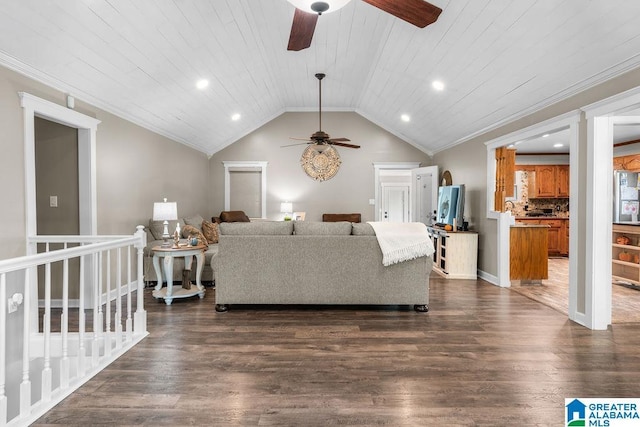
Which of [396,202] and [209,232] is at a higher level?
[396,202]

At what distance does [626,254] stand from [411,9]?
4936 mm

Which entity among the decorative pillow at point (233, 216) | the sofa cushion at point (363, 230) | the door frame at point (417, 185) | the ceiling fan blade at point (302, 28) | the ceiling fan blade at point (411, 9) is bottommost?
the sofa cushion at point (363, 230)

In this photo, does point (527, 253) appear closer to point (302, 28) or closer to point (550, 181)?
point (550, 181)

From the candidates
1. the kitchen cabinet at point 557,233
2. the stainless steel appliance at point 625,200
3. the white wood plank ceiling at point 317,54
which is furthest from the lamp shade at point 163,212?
the kitchen cabinet at point 557,233

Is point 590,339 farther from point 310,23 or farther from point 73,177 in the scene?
point 73,177

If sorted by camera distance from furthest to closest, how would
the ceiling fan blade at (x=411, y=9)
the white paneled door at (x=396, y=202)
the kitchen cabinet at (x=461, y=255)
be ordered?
1. the white paneled door at (x=396, y=202)
2. the kitchen cabinet at (x=461, y=255)
3. the ceiling fan blade at (x=411, y=9)

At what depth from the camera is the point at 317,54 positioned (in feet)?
16.7

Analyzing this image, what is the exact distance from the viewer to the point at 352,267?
3789 millimetres

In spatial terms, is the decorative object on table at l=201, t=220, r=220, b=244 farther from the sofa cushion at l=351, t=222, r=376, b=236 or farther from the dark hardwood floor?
the sofa cushion at l=351, t=222, r=376, b=236

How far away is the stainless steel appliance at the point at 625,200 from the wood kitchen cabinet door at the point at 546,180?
2979 mm

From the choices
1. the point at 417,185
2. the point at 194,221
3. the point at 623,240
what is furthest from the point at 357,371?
the point at 417,185

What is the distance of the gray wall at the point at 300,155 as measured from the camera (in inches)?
313

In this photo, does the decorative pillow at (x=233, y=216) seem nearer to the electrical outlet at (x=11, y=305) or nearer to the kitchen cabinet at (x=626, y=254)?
the electrical outlet at (x=11, y=305)

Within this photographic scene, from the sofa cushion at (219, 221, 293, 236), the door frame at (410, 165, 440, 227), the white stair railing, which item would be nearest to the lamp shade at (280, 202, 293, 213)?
the door frame at (410, 165, 440, 227)
